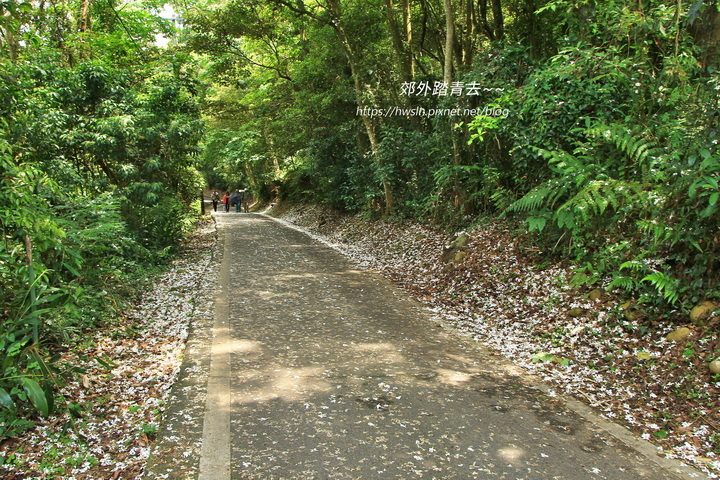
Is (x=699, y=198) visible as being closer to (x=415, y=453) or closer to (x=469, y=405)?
(x=469, y=405)

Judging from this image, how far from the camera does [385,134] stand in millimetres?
13070

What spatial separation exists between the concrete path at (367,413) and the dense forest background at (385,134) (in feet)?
4.12

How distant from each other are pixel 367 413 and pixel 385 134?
1009cm

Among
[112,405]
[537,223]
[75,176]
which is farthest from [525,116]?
[75,176]

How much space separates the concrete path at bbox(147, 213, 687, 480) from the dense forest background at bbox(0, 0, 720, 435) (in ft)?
4.12

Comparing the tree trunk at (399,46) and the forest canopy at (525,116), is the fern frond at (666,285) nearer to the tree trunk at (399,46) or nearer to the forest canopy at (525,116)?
the forest canopy at (525,116)

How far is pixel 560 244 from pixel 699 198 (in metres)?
2.43

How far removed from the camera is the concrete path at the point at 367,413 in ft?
10.7

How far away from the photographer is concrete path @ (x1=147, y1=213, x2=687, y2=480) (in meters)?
3.27

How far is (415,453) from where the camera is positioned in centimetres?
340

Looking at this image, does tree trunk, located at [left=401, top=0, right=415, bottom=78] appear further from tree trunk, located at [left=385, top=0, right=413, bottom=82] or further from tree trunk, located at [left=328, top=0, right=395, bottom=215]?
tree trunk, located at [left=328, top=0, right=395, bottom=215]

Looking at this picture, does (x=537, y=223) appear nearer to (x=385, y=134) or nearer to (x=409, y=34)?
(x=385, y=134)

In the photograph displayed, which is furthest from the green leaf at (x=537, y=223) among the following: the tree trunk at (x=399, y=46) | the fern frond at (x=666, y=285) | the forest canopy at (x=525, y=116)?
Answer: the tree trunk at (x=399, y=46)

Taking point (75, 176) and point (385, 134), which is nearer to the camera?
point (75, 176)
